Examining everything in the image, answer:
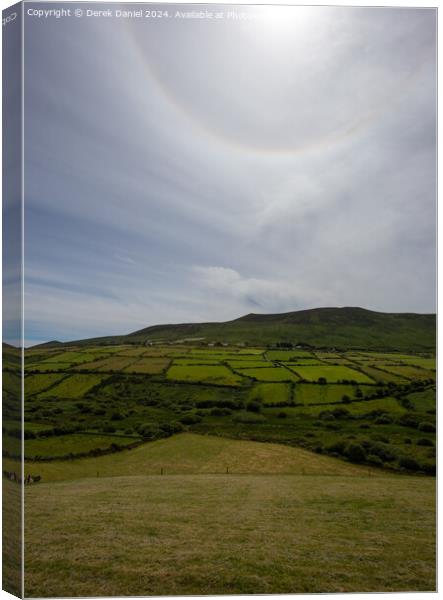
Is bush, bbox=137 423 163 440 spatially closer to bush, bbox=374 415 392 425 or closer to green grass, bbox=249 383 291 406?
green grass, bbox=249 383 291 406

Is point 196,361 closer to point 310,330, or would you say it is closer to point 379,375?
point 310,330

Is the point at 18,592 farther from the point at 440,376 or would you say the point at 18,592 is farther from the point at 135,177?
the point at 440,376

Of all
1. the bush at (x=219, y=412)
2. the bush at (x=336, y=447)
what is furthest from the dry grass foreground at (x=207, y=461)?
the bush at (x=219, y=412)

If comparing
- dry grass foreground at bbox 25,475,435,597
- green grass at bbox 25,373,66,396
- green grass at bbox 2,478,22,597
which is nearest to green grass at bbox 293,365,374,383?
dry grass foreground at bbox 25,475,435,597

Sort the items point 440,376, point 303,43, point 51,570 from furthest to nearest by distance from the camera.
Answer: point 440,376
point 303,43
point 51,570

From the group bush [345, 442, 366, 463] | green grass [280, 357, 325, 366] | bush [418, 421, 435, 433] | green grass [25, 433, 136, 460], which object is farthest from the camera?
green grass [280, 357, 325, 366]

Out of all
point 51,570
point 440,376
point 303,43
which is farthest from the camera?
point 440,376

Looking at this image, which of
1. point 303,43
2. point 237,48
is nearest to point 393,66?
point 303,43
